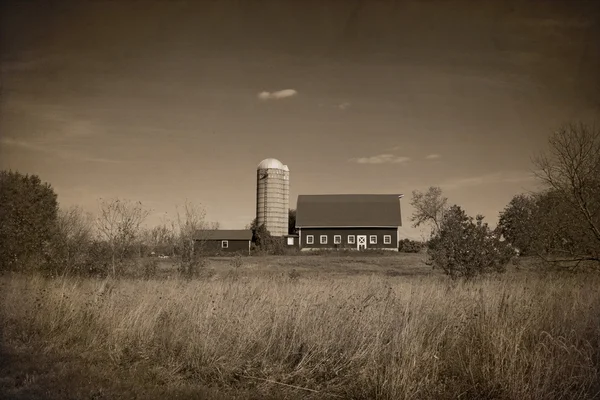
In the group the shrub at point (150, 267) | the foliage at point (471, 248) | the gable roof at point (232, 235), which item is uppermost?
the gable roof at point (232, 235)

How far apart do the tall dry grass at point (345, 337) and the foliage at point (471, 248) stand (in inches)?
248

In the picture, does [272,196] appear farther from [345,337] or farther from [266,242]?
[345,337]

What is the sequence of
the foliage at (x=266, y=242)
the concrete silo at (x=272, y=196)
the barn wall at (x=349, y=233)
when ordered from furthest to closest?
1. the concrete silo at (x=272, y=196)
2. the barn wall at (x=349, y=233)
3. the foliage at (x=266, y=242)

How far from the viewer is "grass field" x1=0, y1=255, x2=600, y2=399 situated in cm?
528

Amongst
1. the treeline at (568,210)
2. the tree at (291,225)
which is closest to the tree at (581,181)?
the treeline at (568,210)

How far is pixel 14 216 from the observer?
51.7ft

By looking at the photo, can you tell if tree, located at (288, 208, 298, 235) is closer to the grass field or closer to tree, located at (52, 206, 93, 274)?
tree, located at (52, 206, 93, 274)

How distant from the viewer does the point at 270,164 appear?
55875mm

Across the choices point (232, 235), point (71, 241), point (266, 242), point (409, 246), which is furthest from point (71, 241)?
point (409, 246)

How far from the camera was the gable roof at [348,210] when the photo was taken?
172ft

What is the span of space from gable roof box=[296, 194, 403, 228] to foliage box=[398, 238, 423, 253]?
10.6ft

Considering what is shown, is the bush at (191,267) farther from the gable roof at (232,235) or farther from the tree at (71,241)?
the gable roof at (232,235)

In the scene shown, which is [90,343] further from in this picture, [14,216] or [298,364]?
[14,216]

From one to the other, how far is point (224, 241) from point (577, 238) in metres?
44.6
